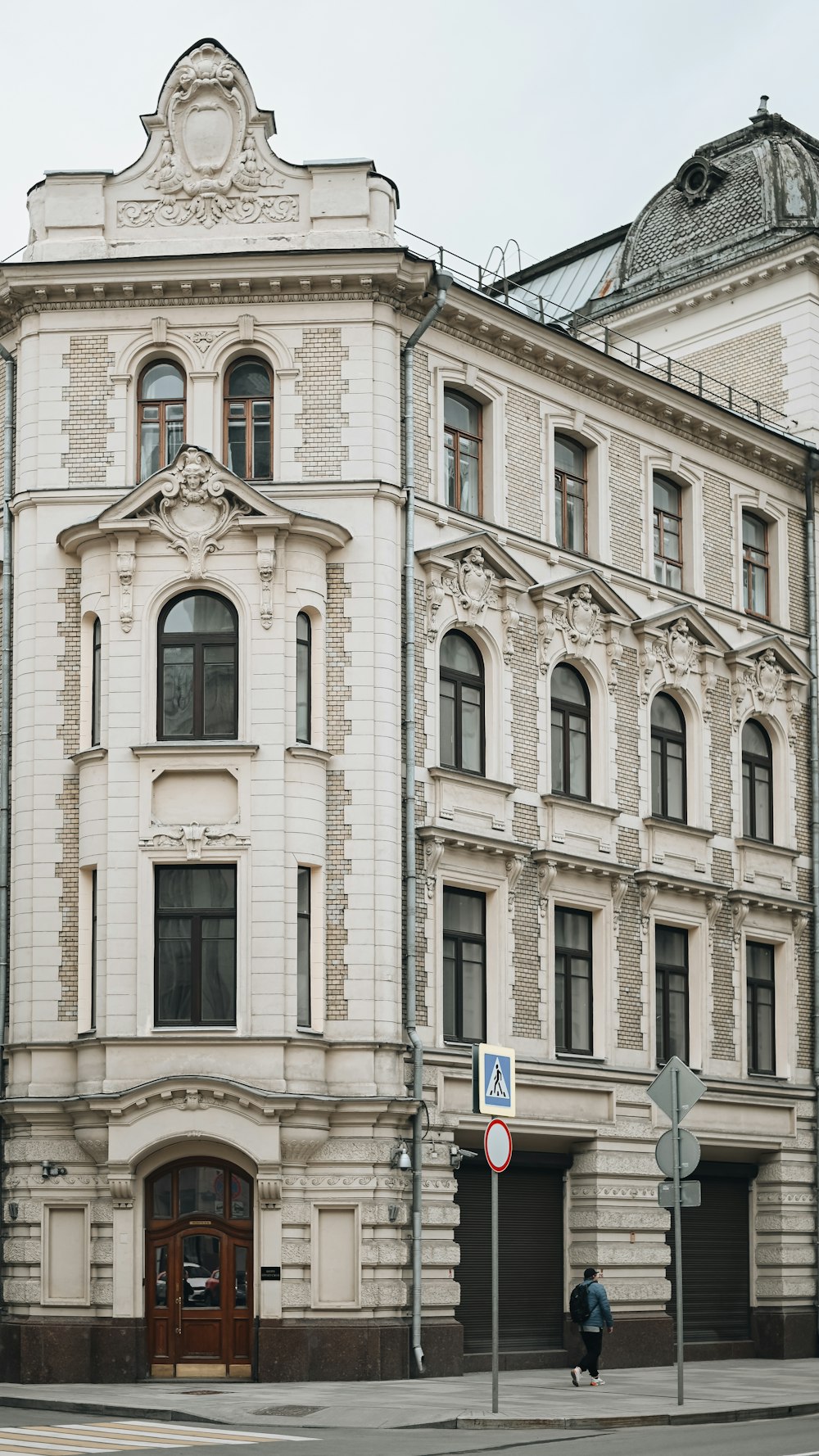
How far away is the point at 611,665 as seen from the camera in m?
34.3

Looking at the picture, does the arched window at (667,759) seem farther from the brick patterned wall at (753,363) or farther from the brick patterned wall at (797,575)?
the brick patterned wall at (753,363)

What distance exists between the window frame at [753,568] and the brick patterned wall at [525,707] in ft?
21.3

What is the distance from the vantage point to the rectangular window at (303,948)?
28766 mm

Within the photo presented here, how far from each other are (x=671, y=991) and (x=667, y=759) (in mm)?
3911

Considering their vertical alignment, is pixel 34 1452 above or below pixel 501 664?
below

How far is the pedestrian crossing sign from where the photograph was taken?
2330cm

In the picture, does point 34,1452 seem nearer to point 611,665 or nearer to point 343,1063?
point 343,1063

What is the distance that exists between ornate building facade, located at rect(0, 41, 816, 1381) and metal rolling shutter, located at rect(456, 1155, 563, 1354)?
0.07m

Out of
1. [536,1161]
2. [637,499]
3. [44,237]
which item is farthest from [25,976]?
[637,499]

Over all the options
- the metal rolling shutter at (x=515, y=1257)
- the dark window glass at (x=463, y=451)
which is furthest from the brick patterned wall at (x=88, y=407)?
the metal rolling shutter at (x=515, y=1257)

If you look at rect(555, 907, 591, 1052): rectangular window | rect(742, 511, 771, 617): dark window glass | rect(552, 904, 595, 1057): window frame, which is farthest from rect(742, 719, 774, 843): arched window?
rect(555, 907, 591, 1052): rectangular window

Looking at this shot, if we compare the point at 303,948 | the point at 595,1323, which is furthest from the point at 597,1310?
the point at 303,948

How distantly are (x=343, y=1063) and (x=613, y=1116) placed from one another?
20.0ft

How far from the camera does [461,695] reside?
104 feet
